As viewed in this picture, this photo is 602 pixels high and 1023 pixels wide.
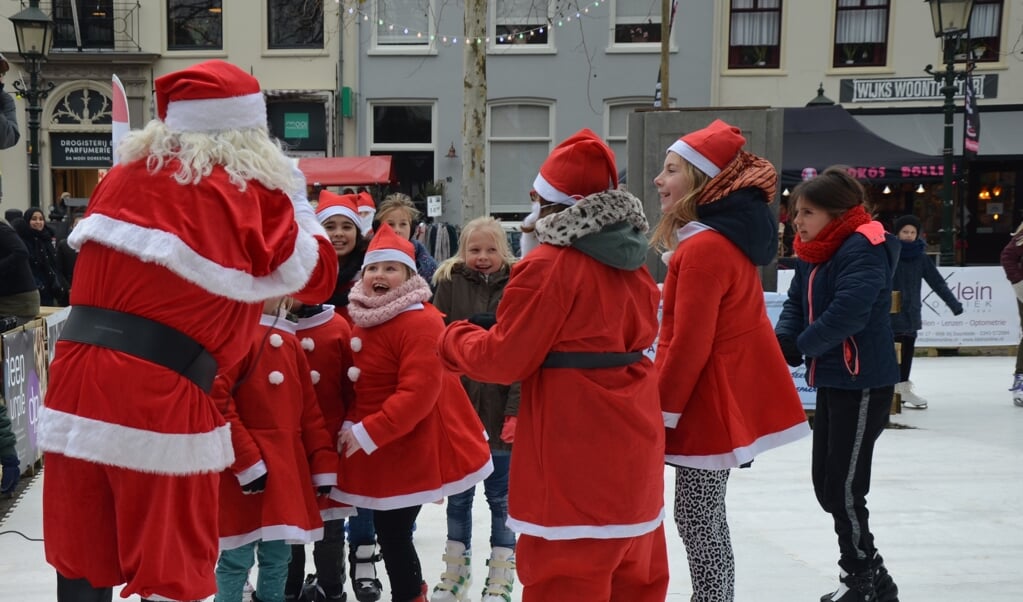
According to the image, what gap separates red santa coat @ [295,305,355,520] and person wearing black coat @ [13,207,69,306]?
8.32 m

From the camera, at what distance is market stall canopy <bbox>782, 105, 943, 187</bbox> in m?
14.2

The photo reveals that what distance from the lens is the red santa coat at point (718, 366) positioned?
10.3 ft

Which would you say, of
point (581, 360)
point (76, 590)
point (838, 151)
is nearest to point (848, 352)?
point (581, 360)

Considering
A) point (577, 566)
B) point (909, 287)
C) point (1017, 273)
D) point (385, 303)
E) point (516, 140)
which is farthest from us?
point (516, 140)

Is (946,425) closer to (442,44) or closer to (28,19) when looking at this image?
(28,19)

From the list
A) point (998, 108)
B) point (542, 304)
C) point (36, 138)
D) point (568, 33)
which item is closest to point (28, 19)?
point (36, 138)

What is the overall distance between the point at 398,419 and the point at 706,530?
44.5 inches

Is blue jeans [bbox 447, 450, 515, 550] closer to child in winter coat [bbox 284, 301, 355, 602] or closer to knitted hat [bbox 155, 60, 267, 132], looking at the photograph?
child in winter coat [bbox 284, 301, 355, 602]

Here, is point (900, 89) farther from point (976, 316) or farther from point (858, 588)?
point (858, 588)

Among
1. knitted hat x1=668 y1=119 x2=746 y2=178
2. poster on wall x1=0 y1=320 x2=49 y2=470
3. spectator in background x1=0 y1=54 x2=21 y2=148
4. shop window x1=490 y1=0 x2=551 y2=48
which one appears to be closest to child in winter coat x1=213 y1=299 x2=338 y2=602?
knitted hat x1=668 y1=119 x2=746 y2=178

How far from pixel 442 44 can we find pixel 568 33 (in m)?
2.65

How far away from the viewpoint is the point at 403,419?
11.2 feet

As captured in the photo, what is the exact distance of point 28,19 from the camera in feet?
35.6

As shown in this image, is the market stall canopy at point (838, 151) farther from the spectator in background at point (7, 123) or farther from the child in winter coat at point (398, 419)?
the child in winter coat at point (398, 419)
